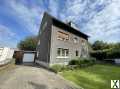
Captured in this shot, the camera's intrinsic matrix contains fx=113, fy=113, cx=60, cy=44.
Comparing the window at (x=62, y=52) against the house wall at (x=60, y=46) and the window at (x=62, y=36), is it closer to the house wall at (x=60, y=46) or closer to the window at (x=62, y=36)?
the house wall at (x=60, y=46)

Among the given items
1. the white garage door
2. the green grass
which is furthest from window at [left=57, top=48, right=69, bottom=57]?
the white garage door

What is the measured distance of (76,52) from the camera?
24.7 meters

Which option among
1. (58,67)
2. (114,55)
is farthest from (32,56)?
(114,55)

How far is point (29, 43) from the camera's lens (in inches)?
1967

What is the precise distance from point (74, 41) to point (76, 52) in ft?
8.16

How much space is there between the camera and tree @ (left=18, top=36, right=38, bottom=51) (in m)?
49.1

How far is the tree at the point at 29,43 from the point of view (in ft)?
161

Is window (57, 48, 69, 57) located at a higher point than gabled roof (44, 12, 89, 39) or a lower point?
lower

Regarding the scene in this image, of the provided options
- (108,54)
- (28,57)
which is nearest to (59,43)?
(108,54)

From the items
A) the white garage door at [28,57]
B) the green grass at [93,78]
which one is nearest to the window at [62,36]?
the green grass at [93,78]

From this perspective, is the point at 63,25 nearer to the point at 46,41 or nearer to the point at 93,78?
the point at 46,41

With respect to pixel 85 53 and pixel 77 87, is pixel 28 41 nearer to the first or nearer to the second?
pixel 85 53

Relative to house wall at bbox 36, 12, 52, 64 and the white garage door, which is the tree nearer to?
the white garage door

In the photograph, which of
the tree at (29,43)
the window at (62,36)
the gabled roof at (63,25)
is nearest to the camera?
the gabled roof at (63,25)
